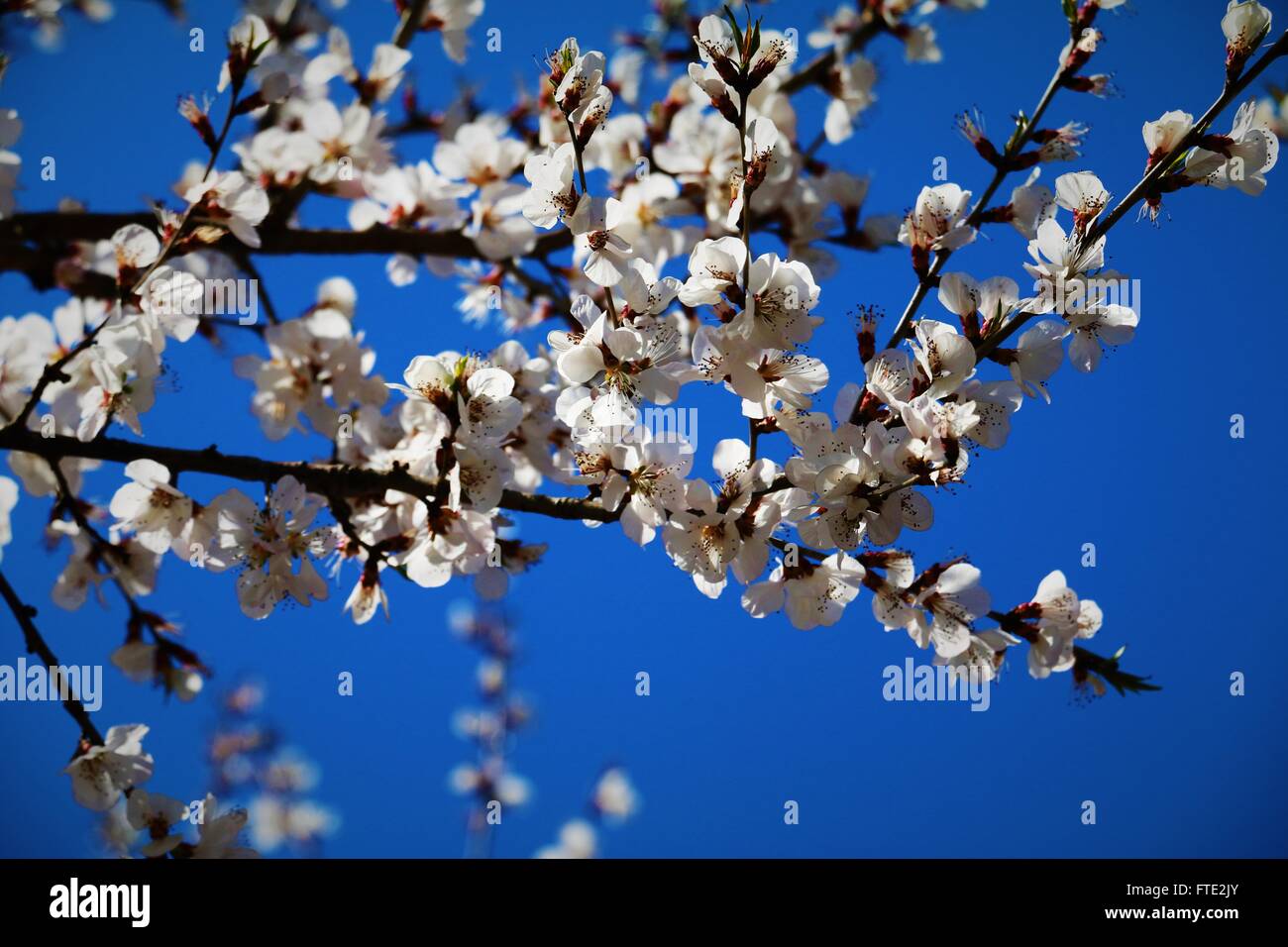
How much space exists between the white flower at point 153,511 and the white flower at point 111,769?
1.27 feet

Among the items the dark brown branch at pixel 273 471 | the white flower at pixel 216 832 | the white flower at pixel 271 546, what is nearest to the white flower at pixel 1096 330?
the dark brown branch at pixel 273 471

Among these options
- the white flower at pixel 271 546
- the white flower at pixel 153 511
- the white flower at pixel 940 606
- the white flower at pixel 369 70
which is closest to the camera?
the white flower at pixel 940 606

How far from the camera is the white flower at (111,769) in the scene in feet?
5.92

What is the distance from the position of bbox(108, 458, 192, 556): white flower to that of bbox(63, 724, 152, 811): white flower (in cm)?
39

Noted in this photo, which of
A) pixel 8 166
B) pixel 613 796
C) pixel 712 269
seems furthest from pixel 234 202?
pixel 613 796

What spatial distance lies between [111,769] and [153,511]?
1.75 feet

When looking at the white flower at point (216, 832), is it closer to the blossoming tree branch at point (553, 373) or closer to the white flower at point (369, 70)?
the blossoming tree branch at point (553, 373)

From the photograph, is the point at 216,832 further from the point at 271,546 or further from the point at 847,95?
the point at 847,95

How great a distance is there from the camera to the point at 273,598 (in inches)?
68.3

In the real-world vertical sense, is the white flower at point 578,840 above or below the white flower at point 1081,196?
below

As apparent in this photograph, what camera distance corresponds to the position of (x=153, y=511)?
6.07 ft

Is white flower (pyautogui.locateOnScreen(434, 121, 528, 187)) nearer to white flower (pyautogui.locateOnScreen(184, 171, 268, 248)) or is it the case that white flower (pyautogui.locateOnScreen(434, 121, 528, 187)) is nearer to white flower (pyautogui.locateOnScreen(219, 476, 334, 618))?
white flower (pyautogui.locateOnScreen(184, 171, 268, 248))
